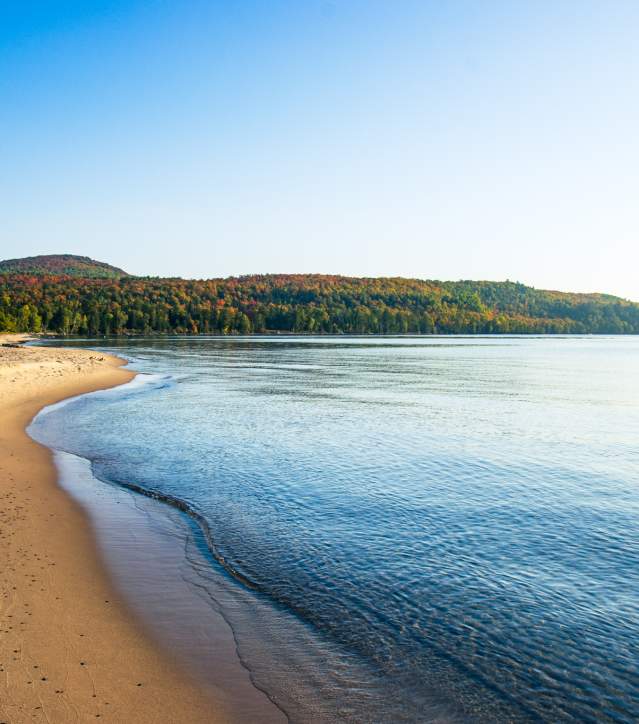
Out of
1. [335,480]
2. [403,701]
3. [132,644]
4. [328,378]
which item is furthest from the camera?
[328,378]

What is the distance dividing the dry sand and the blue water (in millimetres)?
1381

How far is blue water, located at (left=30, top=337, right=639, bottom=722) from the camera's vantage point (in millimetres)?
8016

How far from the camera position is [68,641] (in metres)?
8.34

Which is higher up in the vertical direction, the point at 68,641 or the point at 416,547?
the point at 68,641

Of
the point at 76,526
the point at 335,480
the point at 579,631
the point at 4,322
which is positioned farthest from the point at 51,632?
the point at 4,322

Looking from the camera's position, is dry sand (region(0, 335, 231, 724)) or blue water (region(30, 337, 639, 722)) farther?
blue water (region(30, 337, 639, 722))

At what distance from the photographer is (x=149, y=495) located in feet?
55.5

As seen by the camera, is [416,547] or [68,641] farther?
[416,547]

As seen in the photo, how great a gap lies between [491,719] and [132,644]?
5055mm

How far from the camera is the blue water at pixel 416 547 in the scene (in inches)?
316

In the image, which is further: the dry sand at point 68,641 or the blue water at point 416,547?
the blue water at point 416,547

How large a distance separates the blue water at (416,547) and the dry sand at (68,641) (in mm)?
1381

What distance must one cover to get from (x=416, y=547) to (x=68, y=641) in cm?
765

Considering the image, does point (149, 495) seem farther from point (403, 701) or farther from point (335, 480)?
point (403, 701)
